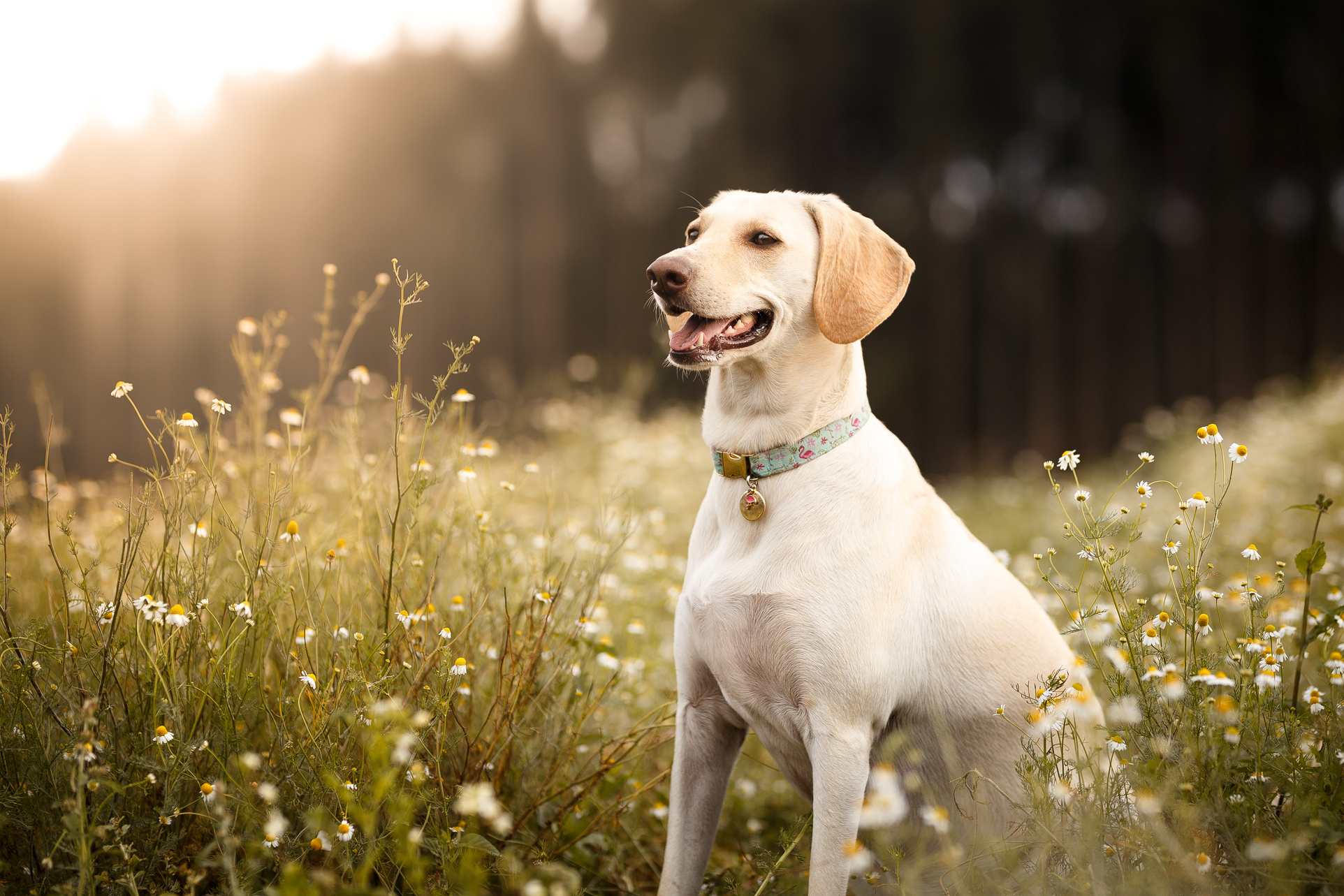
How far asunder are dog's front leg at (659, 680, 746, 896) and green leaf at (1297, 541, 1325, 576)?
1.52 metres

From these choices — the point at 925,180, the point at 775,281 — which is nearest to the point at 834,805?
the point at 775,281

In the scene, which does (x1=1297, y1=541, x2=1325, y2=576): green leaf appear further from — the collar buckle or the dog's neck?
the collar buckle

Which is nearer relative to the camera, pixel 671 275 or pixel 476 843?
pixel 476 843

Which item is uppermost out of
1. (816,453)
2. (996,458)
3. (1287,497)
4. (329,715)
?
(816,453)

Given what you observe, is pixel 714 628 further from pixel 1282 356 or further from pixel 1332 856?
pixel 1282 356

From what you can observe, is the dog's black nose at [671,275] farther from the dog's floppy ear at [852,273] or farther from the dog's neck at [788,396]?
the dog's floppy ear at [852,273]

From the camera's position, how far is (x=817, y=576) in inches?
78.2

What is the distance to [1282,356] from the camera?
40.7ft

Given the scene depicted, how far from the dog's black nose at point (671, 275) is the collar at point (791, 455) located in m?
0.50

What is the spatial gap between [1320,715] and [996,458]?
11420 mm

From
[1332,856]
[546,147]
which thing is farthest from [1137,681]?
[546,147]

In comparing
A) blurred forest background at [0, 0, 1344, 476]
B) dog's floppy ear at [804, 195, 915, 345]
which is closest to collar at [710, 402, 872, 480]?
dog's floppy ear at [804, 195, 915, 345]

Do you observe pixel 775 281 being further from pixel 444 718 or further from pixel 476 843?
pixel 476 843

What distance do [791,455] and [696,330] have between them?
18.5 inches
